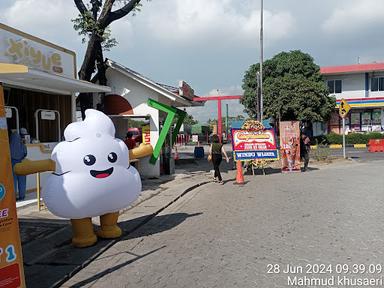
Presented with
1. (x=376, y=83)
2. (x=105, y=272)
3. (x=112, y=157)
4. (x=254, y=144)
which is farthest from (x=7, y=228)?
(x=376, y=83)

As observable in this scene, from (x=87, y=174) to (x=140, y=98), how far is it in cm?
973

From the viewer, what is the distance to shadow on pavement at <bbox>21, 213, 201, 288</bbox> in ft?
17.2

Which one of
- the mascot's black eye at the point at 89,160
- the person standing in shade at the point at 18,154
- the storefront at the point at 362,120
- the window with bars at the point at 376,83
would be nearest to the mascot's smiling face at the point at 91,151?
the mascot's black eye at the point at 89,160

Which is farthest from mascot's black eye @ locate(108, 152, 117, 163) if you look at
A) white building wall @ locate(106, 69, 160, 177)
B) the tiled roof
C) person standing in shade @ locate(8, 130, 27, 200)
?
the tiled roof

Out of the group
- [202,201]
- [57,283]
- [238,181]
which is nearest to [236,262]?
[57,283]

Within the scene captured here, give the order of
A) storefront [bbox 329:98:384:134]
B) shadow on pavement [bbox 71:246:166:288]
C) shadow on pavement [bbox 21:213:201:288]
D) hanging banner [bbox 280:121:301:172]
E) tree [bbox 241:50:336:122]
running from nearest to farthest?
1. shadow on pavement [bbox 71:246:166:288]
2. shadow on pavement [bbox 21:213:201:288]
3. hanging banner [bbox 280:121:301:172]
4. tree [bbox 241:50:336:122]
5. storefront [bbox 329:98:384:134]

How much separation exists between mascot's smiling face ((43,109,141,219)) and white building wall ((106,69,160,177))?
874 cm

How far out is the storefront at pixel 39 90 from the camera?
10.7 metres

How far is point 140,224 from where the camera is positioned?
7.99 m

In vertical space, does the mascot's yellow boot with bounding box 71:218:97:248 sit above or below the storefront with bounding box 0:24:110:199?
below

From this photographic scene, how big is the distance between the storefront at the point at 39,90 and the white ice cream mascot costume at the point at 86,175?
395 centimetres

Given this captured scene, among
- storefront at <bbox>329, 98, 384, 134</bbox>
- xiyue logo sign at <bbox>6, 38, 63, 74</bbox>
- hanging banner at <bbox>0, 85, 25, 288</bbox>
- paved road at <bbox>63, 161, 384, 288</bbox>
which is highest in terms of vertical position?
xiyue logo sign at <bbox>6, 38, 63, 74</bbox>

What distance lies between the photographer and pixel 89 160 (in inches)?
242

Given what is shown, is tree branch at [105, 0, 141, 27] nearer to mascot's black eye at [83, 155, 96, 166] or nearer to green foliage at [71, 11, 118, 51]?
green foliage at [71, 11, 118, 51]
